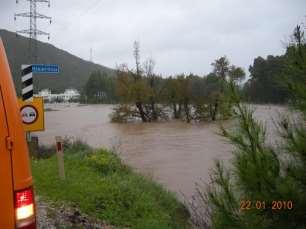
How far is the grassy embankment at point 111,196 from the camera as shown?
23.5 feet

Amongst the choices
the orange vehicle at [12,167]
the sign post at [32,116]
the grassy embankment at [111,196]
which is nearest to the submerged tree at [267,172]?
the orange vehicle at [12,167]

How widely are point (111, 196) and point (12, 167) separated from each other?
500cm

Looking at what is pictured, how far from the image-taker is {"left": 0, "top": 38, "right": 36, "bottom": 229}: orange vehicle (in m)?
2.90

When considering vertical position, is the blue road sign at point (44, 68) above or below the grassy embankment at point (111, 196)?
above

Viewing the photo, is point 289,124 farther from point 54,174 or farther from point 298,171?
point 54,174

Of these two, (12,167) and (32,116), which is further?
(32,116)

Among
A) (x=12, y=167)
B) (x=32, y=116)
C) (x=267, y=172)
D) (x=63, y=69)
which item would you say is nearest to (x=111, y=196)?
(x=32, y=116)

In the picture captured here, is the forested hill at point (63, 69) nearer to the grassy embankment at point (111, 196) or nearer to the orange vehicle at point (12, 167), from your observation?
the grassy embankment at point (111, 196)

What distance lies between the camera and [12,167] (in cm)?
292

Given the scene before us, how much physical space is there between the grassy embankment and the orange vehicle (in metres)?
3.92

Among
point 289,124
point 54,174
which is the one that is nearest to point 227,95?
point 289,124

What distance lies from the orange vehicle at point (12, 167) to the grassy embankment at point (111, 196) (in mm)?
3919

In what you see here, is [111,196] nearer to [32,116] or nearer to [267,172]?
[32,116]

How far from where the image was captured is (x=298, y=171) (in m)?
3.39
